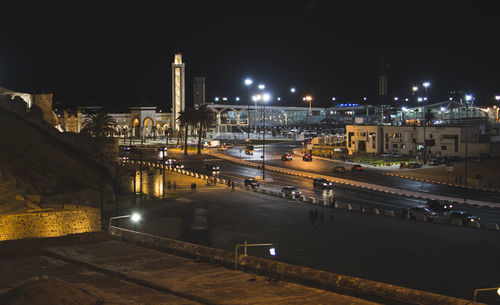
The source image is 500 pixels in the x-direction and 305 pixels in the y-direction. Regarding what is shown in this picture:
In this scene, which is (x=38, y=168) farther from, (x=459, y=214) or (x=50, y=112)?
(x=459, y=214)

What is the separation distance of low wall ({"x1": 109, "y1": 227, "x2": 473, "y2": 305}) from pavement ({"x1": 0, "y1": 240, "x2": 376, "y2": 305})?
0.28 meters

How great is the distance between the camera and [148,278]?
14.9m

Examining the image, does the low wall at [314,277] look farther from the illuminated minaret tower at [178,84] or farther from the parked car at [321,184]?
the illuminated minaret tower at [178,84]

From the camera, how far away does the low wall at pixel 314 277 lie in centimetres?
1215

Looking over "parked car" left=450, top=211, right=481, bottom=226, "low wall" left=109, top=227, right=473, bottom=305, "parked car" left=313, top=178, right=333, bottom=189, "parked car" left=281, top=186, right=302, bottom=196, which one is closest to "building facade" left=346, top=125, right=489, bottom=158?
"parked car" left=313, top=178, right=333, bottom=189

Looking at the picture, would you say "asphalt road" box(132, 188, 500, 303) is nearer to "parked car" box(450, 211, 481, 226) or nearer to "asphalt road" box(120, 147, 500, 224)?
"parked car" box(450, 211, 481, 226)

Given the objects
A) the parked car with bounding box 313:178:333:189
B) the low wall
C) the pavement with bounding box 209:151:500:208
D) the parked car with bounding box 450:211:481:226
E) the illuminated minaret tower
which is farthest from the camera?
the illuminated minaret tower

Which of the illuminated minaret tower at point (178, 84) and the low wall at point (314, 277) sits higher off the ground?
the illuminated minaret tower at point (178, 84)

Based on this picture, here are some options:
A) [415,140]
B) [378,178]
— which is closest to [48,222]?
[378,178]

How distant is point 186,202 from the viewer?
1366 inches

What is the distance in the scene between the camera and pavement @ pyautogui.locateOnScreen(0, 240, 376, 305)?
43.1 ft

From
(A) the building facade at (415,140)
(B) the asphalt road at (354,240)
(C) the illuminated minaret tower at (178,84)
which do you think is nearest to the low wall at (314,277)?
(B) the asphalt road at (354,240)

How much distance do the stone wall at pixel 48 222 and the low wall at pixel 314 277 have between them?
959 cm

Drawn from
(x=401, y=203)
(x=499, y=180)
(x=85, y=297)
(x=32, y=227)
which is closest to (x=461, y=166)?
(x=499, y=180)
